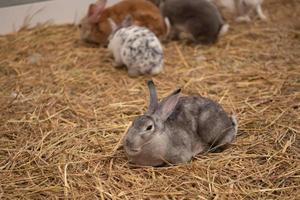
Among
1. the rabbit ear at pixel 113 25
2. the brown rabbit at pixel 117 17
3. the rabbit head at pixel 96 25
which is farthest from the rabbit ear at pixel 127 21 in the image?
the rabbit head at pixel 96 25

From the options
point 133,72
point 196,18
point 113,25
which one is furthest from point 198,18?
point 133,72

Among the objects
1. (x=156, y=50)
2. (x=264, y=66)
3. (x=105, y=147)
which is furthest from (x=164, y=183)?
(x=264, y=66)

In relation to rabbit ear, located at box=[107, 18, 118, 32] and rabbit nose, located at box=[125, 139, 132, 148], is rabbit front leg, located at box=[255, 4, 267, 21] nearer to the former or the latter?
rabbit ear, located at box=[107, 18, 118, 32]

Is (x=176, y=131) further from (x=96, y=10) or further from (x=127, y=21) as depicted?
(x=96, y=10)

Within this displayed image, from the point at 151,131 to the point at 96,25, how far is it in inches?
111

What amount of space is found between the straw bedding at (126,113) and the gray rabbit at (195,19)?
14 cm

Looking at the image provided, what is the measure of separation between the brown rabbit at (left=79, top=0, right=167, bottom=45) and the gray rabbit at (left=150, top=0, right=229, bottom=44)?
0.51ft

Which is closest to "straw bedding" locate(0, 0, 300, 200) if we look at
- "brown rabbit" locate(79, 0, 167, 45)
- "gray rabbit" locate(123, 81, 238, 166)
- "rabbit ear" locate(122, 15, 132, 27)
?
"gray rabbit" locate(123, 81, 238, 166)

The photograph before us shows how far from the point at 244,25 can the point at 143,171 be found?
350cm

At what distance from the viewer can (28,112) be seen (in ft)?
12.2

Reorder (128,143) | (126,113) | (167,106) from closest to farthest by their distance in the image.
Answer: (128,143) → (167,106) → (126,113)

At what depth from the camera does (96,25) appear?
535 centimetres

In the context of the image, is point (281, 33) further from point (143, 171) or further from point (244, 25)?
point (143, 171)

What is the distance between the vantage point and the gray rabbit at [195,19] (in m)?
5.04
